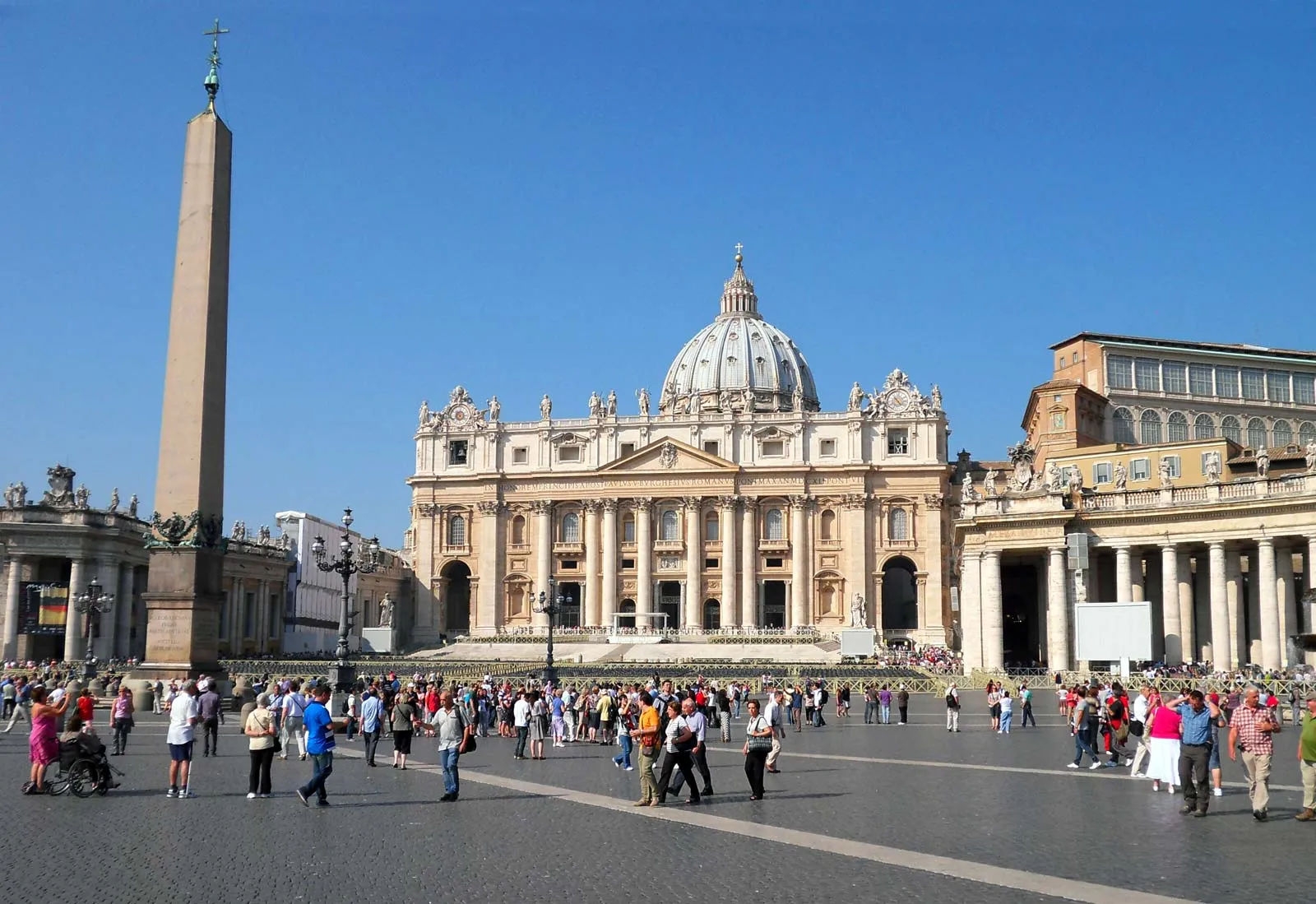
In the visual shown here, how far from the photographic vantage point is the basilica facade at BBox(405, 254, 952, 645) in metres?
86.1

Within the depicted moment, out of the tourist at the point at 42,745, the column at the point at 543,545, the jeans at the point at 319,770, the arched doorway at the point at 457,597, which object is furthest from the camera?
the arched doorway at the point at 457,597

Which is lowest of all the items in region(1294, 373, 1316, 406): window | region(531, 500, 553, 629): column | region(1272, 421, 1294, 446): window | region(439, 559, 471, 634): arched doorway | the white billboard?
the white billboard

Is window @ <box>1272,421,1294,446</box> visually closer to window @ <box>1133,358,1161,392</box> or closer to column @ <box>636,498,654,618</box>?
window @ <box>1133,358,1161,392</box>

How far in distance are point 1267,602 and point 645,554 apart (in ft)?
167

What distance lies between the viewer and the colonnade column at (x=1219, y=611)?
41.6 metres

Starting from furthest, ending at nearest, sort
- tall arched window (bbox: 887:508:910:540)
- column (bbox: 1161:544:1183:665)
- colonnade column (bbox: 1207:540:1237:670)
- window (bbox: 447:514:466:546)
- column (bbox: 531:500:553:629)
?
window (bbox: 447:514:466:546)
column (bbox: 531:500:553:629)
tall arched window (bbox: 887:508:910:540)
column (bbox: 1161:544:1183:665)
colonnade column (bbox: 1207:540:1237:670)

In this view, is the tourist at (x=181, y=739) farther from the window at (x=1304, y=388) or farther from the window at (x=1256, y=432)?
the window at (x=1304, y=388)

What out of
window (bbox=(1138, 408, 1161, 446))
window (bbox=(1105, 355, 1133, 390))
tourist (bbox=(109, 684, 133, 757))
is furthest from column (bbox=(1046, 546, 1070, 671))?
tourist (bbox=(109, 684, 133, 757))

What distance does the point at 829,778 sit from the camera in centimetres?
1839

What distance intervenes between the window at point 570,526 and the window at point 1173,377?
3929 centimetres

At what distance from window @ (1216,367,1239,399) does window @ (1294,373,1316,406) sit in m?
3.14

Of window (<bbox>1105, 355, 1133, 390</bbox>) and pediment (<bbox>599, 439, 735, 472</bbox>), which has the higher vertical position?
window (<bbox>1105, 355, 1133, 390</bbox>)

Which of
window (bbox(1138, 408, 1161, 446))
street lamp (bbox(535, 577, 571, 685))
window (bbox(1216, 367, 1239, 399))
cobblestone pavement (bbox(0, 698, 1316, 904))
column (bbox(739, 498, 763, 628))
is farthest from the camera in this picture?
column (bbox(739, 498, 763, 628))

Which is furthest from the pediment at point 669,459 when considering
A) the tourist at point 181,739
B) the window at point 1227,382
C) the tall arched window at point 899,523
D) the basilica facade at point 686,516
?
the tourist at point 181,739
